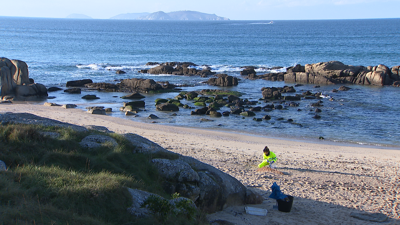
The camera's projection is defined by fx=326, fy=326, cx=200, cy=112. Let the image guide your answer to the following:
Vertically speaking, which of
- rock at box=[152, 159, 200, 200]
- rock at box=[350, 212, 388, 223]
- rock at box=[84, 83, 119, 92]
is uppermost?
rock at box=[152, 159, 200, 200]

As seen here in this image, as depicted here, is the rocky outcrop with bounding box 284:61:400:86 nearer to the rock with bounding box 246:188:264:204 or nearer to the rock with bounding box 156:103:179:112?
the rock with bounding box 156:103:179:112

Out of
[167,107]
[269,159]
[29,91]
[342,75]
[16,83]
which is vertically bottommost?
[167,107]

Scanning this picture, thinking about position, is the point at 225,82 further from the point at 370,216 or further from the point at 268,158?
the point at 370,216

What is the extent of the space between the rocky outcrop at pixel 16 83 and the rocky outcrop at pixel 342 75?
106 ft

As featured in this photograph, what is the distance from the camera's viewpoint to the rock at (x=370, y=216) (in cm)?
916

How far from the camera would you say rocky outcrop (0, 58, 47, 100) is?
104 ft

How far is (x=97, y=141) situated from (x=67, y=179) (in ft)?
9.90

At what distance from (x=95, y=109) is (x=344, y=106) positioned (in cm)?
2347

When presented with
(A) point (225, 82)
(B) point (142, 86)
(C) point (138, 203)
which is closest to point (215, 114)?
(B) point (142, 86)

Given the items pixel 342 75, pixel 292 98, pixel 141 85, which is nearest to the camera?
pixel 292 98

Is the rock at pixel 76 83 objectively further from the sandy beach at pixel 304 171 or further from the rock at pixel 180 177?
the rock at pixel 180 177

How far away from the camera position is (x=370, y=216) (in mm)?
9367

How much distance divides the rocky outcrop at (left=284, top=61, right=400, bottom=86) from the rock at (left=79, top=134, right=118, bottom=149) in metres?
40.3

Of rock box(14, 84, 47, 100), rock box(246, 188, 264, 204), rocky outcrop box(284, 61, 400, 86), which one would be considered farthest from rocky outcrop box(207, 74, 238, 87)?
rock box(246, 188, 264, 204)
